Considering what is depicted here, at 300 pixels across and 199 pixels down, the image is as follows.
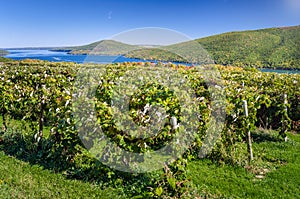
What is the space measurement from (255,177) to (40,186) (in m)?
3.17

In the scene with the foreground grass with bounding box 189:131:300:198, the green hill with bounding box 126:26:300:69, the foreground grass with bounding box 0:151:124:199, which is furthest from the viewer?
the green hill with bounding box 126:26:300:69

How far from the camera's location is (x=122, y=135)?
134 inches

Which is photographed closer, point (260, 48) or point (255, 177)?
point (255, 177)

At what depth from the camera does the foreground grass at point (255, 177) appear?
137 inches

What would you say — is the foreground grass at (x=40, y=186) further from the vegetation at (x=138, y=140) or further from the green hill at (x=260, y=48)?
the green hill at (x=260, y=48)

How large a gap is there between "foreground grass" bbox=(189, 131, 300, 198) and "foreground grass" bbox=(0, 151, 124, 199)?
1.34 meters

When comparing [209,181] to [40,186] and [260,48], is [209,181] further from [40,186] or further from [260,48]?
[260,48]

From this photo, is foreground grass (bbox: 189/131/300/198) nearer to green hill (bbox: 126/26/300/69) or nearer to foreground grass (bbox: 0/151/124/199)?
foreground grass (bbox: 0/151/124/199)

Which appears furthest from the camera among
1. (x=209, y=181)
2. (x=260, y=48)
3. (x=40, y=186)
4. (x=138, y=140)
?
(x=260, y=48)

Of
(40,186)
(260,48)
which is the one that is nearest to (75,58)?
(40,186)

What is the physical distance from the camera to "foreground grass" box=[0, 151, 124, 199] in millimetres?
3312

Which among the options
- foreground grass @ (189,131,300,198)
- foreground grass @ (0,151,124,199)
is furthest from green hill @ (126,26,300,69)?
foreground grass @ (0,151,124,199)

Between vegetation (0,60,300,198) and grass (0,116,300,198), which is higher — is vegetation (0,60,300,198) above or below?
above

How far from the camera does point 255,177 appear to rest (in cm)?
395
